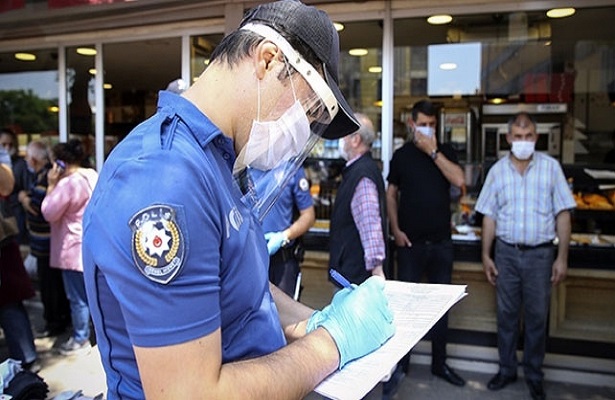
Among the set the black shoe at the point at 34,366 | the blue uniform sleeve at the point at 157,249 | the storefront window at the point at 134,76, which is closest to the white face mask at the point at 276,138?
the blue uniform sleeve at the point at 157,249

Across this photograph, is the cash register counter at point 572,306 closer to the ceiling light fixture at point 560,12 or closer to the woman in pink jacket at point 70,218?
the ceiling light fixture at point 560,12

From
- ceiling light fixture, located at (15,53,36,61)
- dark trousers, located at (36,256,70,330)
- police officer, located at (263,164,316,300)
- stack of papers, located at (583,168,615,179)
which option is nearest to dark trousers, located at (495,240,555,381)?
police officer, located at (263,164,316,300)

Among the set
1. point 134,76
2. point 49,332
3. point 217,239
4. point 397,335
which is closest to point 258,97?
point 217,239

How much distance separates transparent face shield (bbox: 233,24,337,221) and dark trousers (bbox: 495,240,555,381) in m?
2.97

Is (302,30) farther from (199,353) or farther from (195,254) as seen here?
(199,353)

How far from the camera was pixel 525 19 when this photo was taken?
5430 mm

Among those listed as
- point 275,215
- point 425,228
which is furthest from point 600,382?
point 275,215

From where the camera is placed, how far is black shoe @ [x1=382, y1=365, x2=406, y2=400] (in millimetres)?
3768

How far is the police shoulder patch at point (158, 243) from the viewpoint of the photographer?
2.77ft

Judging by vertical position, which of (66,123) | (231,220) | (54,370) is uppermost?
(66,123)

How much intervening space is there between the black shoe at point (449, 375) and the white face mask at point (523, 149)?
171 cm

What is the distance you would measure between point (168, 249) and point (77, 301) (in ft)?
14.2

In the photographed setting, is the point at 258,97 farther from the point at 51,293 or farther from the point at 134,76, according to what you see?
the point at 134,76

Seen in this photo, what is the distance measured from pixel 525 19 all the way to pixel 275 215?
11.6 feet
